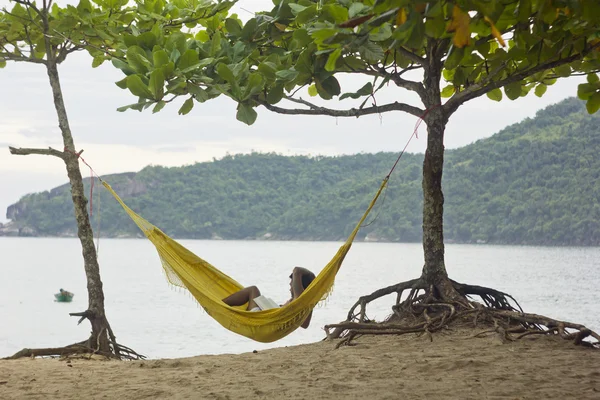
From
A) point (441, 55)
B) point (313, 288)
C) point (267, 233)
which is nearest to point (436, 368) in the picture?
point (313, 288)

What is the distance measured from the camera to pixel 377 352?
3600 mm

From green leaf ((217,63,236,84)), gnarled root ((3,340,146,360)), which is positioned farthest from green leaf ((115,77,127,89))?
gnarled root ((3,340,146,360))

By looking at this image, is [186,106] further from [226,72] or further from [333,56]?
[333,56]

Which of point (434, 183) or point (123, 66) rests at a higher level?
point (123, 66)

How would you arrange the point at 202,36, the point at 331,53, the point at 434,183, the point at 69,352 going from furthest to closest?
the point at 69,352
the point at 434,183
the point at 202,36
the point at 331,53

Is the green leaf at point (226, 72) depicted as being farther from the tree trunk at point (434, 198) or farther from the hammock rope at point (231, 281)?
the tree trunk at point (434, 198)

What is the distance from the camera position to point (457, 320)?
13.4 feet

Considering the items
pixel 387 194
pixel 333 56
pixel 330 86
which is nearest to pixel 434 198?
pixel 330 86

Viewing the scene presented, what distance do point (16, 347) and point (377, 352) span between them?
15788 mm

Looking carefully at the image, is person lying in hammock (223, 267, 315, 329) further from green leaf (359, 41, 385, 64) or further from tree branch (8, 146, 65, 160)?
green leaf (359, 41, 385, 64)

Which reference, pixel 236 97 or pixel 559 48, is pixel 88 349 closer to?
pixel 236 97

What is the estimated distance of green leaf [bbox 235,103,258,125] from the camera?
3.46 m

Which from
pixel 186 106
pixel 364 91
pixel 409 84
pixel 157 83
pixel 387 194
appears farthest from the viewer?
pixel 387 194

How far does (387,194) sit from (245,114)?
26992mm
